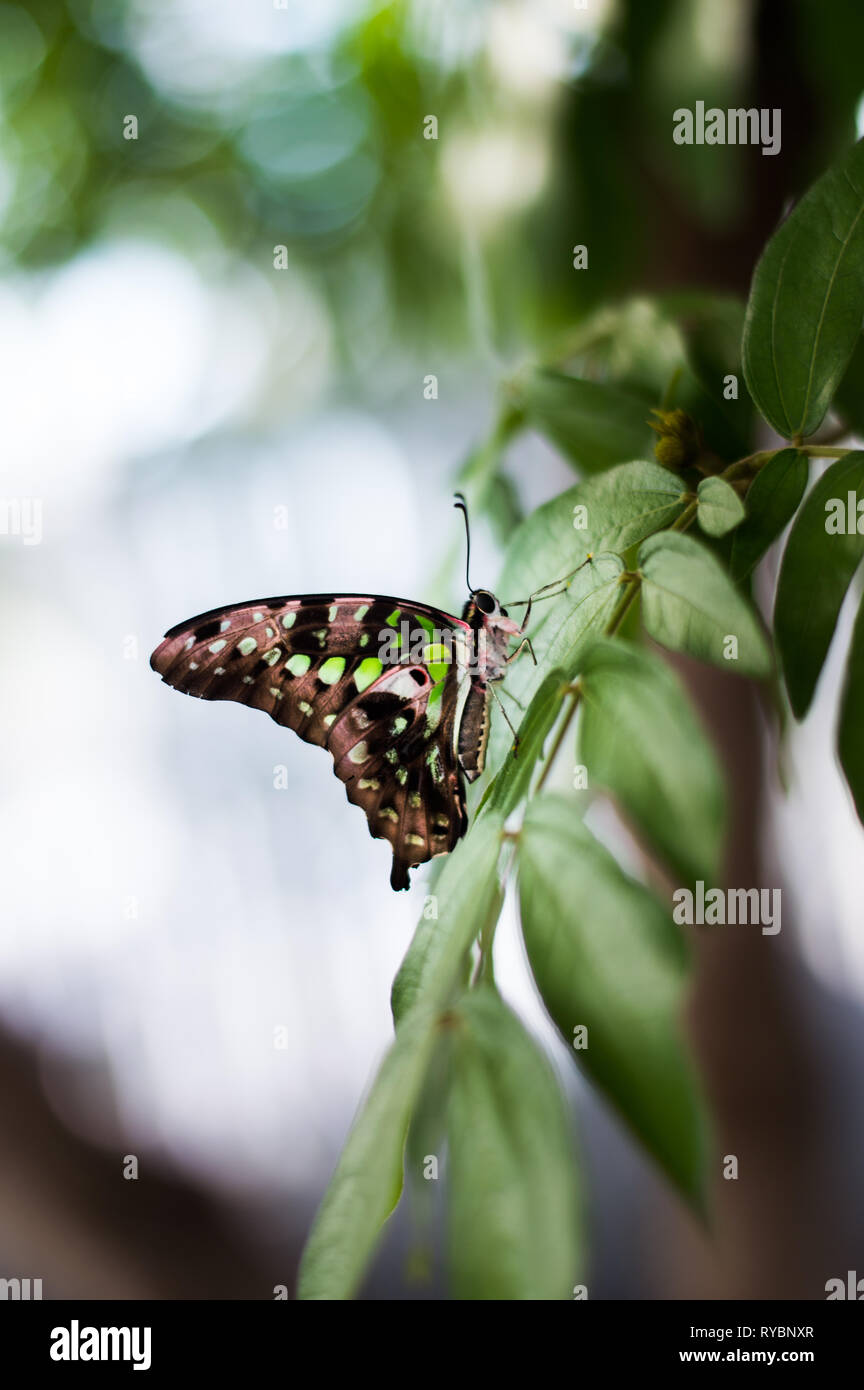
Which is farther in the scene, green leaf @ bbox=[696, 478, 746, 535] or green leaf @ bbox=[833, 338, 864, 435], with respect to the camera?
green leaf @ bbox=[833, 338, 864, 435]

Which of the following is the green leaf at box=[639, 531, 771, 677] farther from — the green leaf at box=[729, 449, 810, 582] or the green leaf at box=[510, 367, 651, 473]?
the green leaf at box=[510, 367, 651, 473]

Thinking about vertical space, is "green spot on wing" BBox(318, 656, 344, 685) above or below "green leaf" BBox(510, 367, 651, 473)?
below

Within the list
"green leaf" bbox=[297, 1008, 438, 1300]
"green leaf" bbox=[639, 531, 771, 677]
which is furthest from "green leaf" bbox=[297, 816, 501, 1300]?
"green leaf" bbox=[639, 531, 771, 677]

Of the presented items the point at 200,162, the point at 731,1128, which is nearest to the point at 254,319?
the point at 200,162

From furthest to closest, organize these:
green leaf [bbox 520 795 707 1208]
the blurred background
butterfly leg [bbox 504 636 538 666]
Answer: the blurred background, butterfly leg [bbox 504 636 538 666], green leaf [bbox 520 795 707 1208]

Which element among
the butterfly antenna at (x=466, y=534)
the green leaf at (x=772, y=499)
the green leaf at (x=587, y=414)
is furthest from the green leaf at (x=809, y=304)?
the butterfly antenna at (x=466, y=534)

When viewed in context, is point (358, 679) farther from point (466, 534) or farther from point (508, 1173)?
point (508, 1173)
